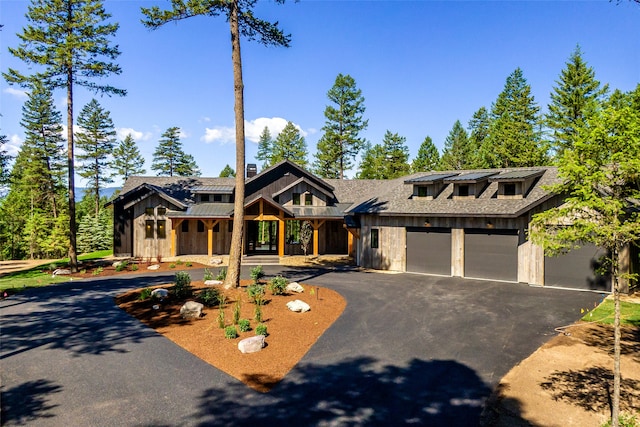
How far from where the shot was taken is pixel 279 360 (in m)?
7.93

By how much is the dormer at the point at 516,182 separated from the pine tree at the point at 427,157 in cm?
3186

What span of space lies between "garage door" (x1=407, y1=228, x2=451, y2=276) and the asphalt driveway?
242 inches

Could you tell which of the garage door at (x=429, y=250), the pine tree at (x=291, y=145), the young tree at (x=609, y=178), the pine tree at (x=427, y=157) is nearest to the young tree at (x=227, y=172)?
the pine tree at (x=291, y=145)

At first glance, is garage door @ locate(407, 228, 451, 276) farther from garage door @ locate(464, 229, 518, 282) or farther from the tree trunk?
the tree trunk

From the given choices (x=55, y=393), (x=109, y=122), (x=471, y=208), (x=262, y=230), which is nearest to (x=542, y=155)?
(x=471, y=208)

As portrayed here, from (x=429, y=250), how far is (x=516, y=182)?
589 centimetres

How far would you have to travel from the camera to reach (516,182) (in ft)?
59.8

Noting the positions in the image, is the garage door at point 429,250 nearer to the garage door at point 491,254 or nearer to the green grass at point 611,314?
the garage door at point 491,254

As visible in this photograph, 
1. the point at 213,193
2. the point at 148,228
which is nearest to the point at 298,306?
the point at 213,193

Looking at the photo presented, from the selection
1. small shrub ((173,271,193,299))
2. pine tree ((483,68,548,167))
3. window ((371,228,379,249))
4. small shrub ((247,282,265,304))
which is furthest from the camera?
pine tree ((483,68,548,167))

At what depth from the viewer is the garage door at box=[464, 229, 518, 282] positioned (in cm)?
1750

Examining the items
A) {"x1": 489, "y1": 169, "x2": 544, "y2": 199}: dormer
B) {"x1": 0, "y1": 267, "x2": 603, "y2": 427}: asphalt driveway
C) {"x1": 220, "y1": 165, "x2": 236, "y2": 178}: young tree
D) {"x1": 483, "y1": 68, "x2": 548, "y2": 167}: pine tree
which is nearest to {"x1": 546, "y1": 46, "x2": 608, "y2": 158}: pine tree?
{"x1": 483, "y1": 68, "x2": 548, "y2": 167}: pine tree

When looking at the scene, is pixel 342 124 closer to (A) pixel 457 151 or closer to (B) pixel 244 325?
(A) pixel 457 151

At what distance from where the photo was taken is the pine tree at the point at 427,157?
50.6m
